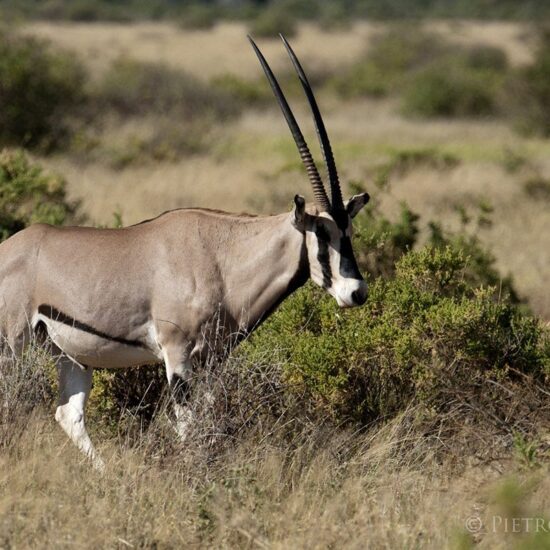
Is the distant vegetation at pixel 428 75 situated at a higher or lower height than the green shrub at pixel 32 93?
lower

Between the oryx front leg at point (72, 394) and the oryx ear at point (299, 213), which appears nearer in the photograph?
the oryx ear at point (299, 213)

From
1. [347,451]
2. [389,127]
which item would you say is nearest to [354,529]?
[347,451]

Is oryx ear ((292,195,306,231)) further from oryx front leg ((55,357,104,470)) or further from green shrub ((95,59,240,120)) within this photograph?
green shrub ((95,59,240,120))

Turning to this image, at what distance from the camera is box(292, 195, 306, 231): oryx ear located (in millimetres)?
5641

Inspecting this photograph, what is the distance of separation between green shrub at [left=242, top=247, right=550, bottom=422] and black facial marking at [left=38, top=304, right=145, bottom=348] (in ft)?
2.73

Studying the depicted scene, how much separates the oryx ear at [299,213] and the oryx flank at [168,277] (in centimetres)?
1

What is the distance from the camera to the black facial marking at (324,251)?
5.82 m

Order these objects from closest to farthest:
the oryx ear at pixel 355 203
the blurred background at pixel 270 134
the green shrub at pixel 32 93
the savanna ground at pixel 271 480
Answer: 1. the savanna ground at pixel 271 480
2. the oryx ear at pixel 355 203
3. the blurred background at pixel 270 134
4. the green shrub at pixel 32 93

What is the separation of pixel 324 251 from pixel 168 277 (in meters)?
0.81

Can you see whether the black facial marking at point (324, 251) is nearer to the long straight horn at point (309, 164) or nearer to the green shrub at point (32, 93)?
the long straight horn at point (309, 164)

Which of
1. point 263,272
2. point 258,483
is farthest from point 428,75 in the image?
point 258,483

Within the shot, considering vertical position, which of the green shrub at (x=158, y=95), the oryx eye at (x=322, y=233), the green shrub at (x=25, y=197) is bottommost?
the green shrub at (x=158, y=95)

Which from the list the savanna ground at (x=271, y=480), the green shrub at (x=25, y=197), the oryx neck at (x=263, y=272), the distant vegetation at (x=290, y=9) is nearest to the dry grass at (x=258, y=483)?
the savanna ground at (x=271, y=480)

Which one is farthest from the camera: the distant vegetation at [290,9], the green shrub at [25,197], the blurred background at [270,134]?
the distant vegetation at [290,9]
